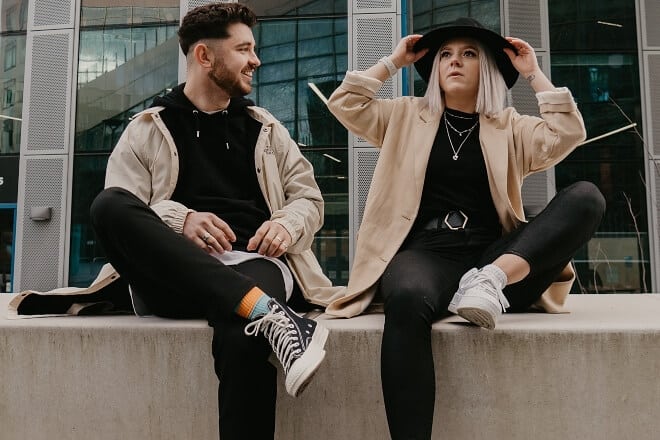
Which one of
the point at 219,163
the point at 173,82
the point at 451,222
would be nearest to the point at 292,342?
the point at 451,222

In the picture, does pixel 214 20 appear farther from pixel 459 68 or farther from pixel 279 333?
pixel 279 333

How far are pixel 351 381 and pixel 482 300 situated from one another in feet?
1.98

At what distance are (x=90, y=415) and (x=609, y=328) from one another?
6.61ft

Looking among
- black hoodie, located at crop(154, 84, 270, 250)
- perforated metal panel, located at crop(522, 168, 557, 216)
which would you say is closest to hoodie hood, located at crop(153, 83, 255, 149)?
black hoodie, located at crop(154, 84, 270, 250)

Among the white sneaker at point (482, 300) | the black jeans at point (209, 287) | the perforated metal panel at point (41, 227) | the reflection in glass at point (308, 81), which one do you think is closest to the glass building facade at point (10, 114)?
the perforated metal panel at point (41, 227)

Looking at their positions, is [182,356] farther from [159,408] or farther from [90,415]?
[90,415]

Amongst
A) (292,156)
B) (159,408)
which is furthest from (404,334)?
(292,156)

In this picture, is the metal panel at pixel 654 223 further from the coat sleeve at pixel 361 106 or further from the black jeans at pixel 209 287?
the black jeans at pixel 209 287

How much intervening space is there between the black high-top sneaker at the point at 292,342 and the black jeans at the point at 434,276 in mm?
245

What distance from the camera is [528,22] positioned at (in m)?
9.84

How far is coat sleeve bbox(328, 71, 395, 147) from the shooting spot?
277 cm

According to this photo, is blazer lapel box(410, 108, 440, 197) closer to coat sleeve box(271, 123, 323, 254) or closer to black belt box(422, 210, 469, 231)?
black belt box(422, 210, 469, 231)

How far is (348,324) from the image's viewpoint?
2.34 meters

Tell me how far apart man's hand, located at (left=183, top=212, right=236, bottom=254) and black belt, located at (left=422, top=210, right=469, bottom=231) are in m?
0.89
